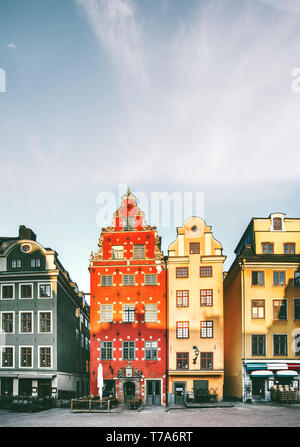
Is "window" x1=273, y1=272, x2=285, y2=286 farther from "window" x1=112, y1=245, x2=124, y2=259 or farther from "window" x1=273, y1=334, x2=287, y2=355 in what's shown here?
"window" x1=112, y1=245, x2=124, y2=259

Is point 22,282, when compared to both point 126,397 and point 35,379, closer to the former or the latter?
point 35,379

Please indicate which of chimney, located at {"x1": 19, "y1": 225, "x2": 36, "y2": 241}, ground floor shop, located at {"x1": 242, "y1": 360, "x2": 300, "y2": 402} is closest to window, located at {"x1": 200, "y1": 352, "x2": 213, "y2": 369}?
ground floor shop, located at {"x1": 242, "y1": 360, "x2": 300, "y2": 402}

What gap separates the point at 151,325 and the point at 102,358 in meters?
5.51

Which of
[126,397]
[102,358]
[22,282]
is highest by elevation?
[22,282]

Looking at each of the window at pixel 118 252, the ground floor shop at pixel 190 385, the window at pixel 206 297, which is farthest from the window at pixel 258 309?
the window at pixel 118 252

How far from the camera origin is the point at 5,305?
168ft

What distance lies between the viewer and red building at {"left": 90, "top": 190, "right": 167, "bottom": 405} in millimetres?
48312

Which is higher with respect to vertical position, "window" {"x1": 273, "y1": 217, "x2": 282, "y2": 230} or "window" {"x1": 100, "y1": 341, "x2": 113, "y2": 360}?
"window" {"x1": 273, "y1": 217, "x2": 282, "y2": 230}

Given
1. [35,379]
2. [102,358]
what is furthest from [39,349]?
[102,358]

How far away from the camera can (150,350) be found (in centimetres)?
4906

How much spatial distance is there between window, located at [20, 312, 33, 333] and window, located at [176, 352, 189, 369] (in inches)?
566

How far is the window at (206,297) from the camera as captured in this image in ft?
163

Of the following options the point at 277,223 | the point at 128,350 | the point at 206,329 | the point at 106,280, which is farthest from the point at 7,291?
the point at 277,223
